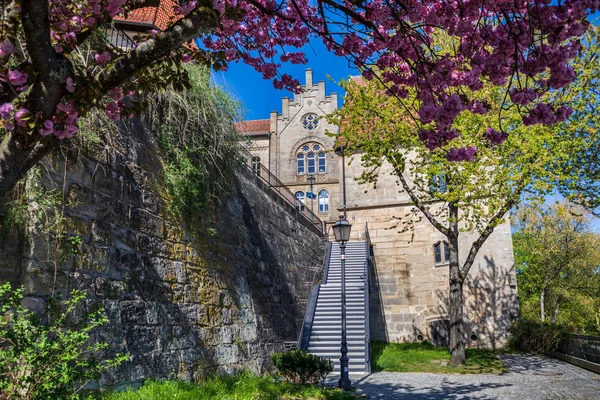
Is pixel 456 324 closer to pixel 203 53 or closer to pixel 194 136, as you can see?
pixel 194 136

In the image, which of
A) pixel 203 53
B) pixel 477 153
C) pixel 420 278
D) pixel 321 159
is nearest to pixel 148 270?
pixel 203 53

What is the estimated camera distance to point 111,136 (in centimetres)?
712

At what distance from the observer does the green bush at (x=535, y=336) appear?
17.1m

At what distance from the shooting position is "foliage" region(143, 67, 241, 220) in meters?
8.47

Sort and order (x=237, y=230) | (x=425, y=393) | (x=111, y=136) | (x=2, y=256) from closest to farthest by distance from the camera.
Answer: (x=2, y=256) → (x=111, y=136) → (x=425, y=393) → (x=237, y=230)

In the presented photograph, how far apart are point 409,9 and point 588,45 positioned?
1439 centimetres

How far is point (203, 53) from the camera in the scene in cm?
414

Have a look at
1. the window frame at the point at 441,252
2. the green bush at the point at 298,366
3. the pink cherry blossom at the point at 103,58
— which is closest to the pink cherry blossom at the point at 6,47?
the pink cherry blossom at the point at 103,58

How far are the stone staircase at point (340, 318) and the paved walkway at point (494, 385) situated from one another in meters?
0.92

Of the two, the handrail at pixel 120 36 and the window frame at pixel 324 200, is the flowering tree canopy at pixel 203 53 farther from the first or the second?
the window frame at pixel 324 200

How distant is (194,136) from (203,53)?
4.92m

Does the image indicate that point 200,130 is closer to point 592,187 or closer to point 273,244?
point 273,244

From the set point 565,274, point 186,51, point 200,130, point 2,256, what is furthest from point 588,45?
point 565,274

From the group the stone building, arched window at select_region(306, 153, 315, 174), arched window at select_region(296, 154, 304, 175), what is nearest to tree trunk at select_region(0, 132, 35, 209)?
the stone building
